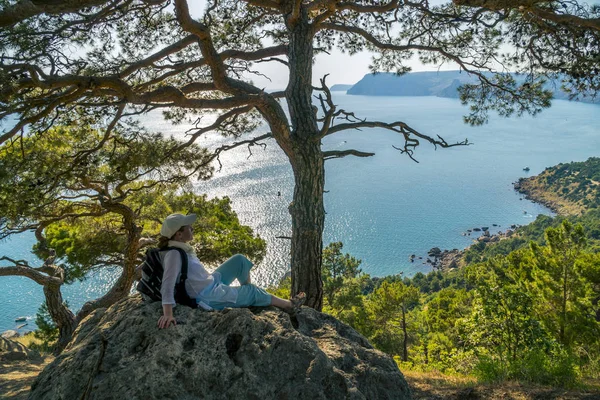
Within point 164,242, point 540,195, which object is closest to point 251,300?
point 164,242

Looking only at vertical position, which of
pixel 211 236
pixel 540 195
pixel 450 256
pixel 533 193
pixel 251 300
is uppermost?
pixel 251 300

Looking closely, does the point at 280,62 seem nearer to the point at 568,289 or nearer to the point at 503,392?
the point at 503,392

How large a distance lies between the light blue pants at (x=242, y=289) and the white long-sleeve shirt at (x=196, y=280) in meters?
0.04

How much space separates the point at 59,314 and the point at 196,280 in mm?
5616

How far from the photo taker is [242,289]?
2.50 metres

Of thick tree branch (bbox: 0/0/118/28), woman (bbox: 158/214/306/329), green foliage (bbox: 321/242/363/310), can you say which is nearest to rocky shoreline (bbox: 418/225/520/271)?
green foliage (bbox: 321/242/363/310)

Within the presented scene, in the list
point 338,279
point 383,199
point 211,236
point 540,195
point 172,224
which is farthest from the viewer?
point 540,195

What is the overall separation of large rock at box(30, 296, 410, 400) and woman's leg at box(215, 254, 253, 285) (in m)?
0.33

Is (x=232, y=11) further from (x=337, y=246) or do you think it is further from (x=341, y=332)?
(x=337, y=246)

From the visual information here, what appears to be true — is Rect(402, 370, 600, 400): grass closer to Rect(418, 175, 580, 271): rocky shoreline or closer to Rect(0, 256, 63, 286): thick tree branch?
Rect(0, 256, 63, 286): thick tree branch

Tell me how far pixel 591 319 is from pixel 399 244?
87.7 ft

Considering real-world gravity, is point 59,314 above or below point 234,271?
below

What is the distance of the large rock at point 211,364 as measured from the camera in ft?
6.54

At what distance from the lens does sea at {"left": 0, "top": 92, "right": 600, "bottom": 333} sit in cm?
2728
